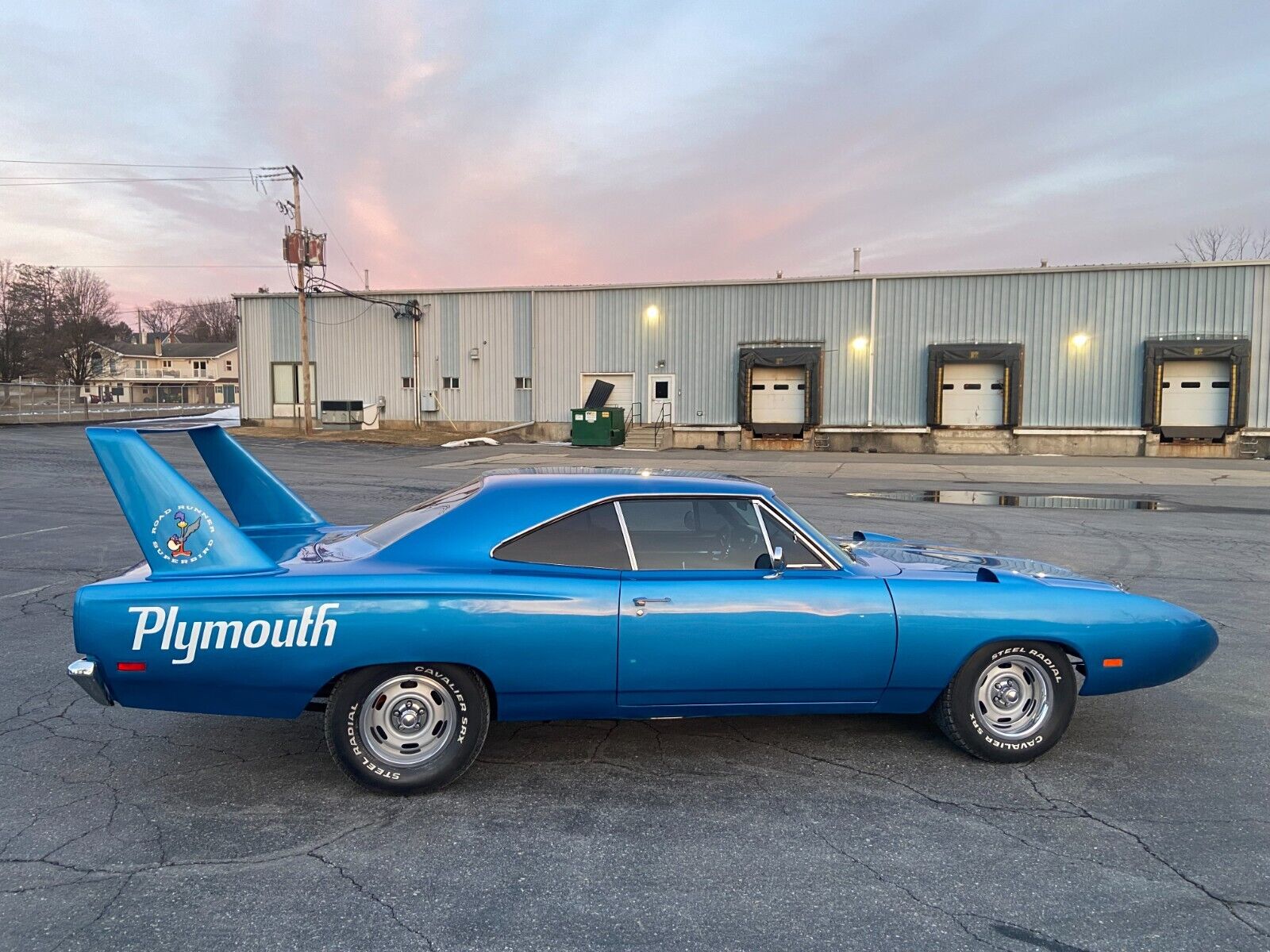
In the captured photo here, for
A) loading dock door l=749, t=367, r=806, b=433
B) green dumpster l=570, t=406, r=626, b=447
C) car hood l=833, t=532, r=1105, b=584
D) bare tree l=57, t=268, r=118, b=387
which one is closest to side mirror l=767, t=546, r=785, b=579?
car hood l=833, t=532, r=1105, b=584

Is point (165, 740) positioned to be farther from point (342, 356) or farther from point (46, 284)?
point (46, 284)

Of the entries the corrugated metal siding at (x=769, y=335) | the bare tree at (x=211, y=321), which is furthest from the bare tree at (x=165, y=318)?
the corrugated metal siding at (x=769, y=335)

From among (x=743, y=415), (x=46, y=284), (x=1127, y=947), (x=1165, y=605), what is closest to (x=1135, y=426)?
(x=743, y=415)

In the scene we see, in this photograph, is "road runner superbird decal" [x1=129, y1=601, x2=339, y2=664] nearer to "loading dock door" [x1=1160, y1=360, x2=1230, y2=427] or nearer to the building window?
"loading dock door" [x1=1160, y1=360, x2=1230, y2=427]

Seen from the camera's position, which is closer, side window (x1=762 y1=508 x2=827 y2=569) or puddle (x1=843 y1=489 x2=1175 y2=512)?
side window (x1=762 y1=508 x2=827 y2=569)

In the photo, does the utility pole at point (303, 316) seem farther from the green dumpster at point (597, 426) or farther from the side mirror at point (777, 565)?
the side mirror at point (777, 565)

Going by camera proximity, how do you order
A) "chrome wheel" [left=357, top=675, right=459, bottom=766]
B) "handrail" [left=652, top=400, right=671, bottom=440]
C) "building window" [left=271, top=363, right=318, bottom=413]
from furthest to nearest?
1. "building window" [left=271, top=363, right=318, bottom=413]
2. "handrail" [left=652, top=400, right=671, bottom=440]
3. "chrome wheel" [left=357, top=675, right=459, bottom=766]

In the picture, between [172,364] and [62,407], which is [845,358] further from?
[172,364]

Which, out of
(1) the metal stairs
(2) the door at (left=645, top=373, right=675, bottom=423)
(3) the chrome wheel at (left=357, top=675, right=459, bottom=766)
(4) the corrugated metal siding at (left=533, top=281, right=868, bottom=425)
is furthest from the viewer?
(2) the door at (left=645, top=373, right=675, bottom=423)

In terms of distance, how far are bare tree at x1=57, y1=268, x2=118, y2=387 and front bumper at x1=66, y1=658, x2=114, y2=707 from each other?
76550 millimetres

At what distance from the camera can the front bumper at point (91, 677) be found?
11.0ft

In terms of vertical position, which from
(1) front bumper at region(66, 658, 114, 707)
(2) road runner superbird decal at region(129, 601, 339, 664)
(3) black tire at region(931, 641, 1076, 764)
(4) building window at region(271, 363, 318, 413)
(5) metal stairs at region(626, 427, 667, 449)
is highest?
(4) building window at region(271, 363, 318, 413)

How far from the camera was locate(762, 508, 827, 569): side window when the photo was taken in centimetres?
385

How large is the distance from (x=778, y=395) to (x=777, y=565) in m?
27.4
